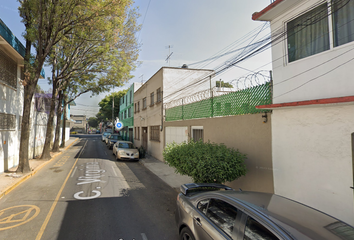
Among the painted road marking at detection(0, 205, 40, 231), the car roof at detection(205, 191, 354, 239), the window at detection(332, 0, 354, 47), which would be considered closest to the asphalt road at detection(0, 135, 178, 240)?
the painted road marking at detection(0, 205, 40, 231)

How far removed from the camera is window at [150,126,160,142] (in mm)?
16731

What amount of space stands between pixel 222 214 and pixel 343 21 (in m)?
4.95

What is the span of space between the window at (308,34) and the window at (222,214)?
14.4 ft

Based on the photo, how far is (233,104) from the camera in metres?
7.55

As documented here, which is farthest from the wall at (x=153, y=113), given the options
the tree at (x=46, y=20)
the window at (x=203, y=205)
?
the window at (x=203, y=205)

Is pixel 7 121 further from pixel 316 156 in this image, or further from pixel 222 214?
pixel 316 156

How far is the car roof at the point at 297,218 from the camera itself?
2270 millimetres

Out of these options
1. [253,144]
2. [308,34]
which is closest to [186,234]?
[253,144]

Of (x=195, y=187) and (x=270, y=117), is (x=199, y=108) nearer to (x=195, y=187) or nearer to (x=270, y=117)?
(x=270, y=117)

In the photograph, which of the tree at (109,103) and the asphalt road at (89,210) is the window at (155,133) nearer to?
the asphalt road at (89,210)

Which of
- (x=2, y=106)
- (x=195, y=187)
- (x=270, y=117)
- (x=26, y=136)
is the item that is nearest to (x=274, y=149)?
(x=270, y=117)

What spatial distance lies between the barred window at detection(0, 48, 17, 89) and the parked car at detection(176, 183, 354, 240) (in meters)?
11.6

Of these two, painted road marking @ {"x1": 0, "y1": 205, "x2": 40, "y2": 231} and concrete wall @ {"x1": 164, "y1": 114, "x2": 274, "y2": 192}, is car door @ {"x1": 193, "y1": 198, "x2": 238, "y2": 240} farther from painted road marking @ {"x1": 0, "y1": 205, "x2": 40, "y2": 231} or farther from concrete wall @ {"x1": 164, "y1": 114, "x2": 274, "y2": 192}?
painted road marking @ {"x1": 0, "y1": 205, "x2": 40, "y2": 231}

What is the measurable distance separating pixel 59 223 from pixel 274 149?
595cm
